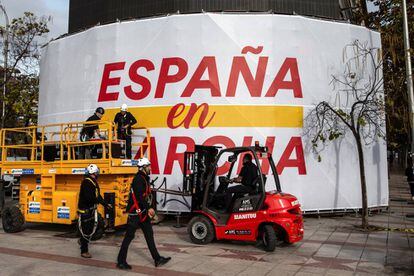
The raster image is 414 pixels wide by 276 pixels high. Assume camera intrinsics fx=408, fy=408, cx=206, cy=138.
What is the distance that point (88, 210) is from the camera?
28.0 feet

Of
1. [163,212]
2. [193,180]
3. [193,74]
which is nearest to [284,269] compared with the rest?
[193,180]

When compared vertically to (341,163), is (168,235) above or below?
below

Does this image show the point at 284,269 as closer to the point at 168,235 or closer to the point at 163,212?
the point at 168,235

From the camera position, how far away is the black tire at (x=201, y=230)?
9375 millimetres

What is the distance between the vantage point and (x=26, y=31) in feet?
65.9

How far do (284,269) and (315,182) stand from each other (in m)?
6.30

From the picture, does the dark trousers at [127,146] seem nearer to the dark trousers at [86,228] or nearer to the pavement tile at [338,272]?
the dark trousers at [86,228]

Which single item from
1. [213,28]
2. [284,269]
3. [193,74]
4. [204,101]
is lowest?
[284,269]

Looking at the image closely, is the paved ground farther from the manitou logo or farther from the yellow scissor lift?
the manitou logo

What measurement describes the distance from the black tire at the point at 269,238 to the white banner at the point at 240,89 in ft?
14.3

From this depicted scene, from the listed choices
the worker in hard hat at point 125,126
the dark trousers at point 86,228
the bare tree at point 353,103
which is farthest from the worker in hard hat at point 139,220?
the bare tree at point 353,103

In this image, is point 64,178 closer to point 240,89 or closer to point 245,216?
point 245,216

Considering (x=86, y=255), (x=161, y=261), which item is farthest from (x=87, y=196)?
(x=161, y=261)

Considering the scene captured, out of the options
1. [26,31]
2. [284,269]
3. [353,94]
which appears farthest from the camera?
[26,31]
